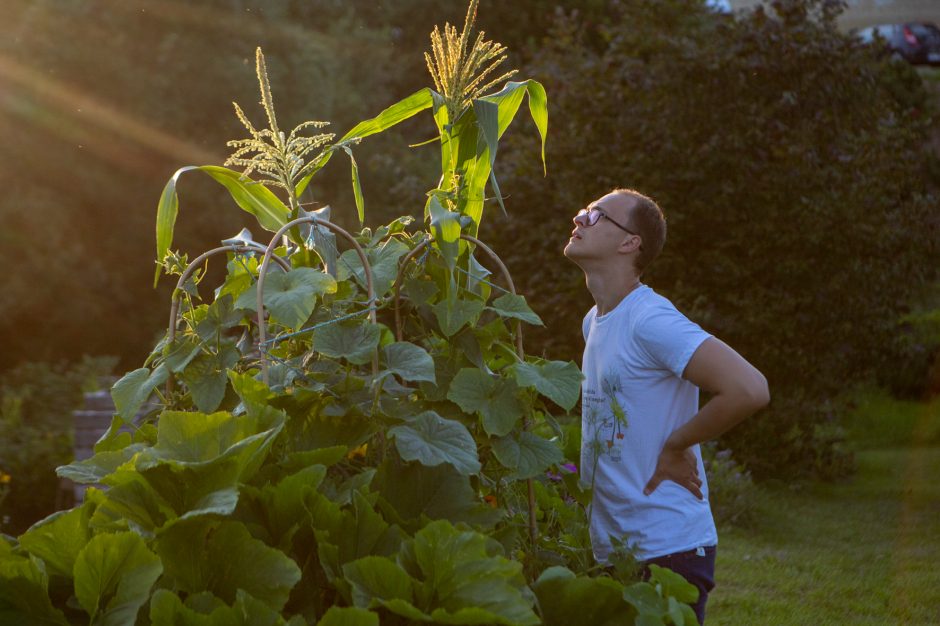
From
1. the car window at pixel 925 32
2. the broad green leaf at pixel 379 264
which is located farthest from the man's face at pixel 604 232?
the car window at pixel 925 32

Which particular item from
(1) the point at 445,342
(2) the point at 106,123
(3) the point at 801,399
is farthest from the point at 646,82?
(2) the point at 106,123

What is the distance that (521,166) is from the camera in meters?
9.91

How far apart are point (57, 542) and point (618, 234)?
5.10ft

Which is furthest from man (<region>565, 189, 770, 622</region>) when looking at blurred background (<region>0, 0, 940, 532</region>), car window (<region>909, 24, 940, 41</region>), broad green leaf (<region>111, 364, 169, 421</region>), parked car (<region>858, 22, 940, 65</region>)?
car window (<region>909, 24, 940, 41</region>)

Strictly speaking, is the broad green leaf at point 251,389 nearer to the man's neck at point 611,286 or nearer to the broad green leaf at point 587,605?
the broad green leaf at point 587,605

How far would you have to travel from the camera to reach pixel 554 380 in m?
2.12

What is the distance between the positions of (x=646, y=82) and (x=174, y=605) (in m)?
8.22

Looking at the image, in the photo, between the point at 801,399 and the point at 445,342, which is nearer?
the point at 445,342

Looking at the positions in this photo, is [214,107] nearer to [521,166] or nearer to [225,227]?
[225,227]

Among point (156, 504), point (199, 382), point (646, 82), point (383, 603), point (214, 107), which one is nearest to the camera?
point (383, 603)

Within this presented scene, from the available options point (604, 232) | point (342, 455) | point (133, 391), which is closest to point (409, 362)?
point (342, 455)

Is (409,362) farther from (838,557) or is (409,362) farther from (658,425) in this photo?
(838,557)

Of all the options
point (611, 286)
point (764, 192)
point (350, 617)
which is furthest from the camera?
point (764, 192)

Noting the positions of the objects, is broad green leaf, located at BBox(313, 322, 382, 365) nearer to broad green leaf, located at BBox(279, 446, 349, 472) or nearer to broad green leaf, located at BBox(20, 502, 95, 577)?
broad green leaf, located at BBox(279, 446, 349, 472)
